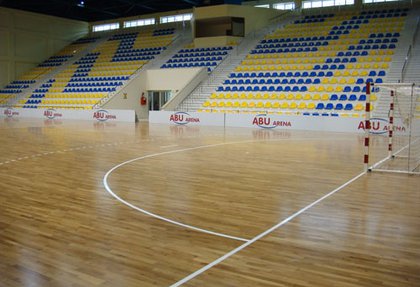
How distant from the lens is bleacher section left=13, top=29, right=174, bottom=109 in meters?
29.4

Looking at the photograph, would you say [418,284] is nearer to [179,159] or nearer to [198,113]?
[179,159]

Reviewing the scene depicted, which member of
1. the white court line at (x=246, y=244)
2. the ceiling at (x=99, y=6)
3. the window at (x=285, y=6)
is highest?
the ceiling at (x=99, y=6)

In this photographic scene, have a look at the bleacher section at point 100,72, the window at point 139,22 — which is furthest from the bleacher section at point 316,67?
the window at point 139,22

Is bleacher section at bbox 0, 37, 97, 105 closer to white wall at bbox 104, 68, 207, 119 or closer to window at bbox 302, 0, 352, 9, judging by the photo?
white wall at bbox 104, 68, 207, 119

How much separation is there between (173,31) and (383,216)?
29.9 meters

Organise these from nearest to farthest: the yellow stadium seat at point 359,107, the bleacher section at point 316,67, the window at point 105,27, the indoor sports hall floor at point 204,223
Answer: the indoor sports hall floor at point 204,223 < the yellow stadium seat at point 359,107 < the bleacher section at point 316,67 < the window at point 105,27

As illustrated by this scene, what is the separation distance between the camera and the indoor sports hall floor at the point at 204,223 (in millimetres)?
3852

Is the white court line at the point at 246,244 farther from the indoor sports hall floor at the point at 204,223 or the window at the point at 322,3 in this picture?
the window at the point at 322,3

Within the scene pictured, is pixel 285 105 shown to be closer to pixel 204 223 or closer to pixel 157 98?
pixel 157 98

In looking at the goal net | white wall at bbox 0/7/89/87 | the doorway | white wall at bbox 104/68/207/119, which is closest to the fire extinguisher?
white wall at bbox 104/68/207/119

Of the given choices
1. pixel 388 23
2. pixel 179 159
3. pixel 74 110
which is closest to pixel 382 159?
pixel 179 159

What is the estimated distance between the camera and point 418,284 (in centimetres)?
363

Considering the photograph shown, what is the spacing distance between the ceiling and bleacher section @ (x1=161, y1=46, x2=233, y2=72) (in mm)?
3281

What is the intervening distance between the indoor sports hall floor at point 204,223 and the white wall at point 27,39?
2665 cm
